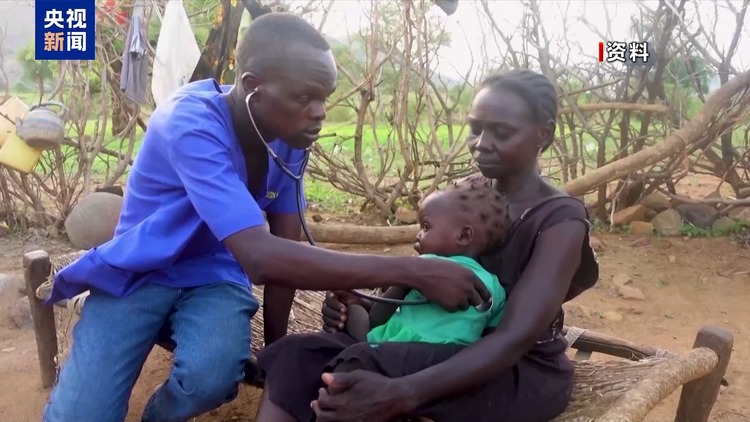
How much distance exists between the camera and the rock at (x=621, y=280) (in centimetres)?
409

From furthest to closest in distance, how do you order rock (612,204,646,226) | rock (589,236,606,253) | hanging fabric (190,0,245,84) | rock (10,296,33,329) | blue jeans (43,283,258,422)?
rock (612,204,646,226), rock (589,236,606,253), rock (10,296,33,329), hanging fabric (190,0,245,84), blue jeans (43,283,258,422)

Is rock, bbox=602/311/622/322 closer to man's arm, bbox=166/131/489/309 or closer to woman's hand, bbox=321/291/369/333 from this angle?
woman's hand, bbox=321/291/369/333

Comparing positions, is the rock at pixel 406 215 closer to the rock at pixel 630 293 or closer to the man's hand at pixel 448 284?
the rock at pixel 630 293

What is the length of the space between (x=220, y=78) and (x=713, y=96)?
114 inches

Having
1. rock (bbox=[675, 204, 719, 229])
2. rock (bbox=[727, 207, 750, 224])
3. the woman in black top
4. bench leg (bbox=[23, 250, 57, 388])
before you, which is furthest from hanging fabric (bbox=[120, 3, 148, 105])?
rock (bbox=[727, 207, 750, 224])

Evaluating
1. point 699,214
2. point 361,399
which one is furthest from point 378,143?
point 361,399

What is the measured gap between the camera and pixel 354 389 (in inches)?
56.1

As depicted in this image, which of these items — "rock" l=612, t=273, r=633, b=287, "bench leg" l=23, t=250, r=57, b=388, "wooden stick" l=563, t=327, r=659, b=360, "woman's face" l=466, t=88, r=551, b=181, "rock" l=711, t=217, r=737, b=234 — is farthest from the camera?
"rock" l=711, t=217, r=737, b=234

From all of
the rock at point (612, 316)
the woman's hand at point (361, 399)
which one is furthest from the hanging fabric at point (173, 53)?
the rock at point (612, 316)

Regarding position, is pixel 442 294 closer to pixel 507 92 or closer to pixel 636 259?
pixel 507 92

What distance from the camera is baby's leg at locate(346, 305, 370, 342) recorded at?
176 cm

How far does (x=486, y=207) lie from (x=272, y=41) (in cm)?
64

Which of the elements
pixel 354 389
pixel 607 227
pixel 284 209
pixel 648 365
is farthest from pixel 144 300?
pixel 607 227

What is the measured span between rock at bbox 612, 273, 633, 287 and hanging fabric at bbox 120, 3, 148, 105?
Result: 9.41 feet
